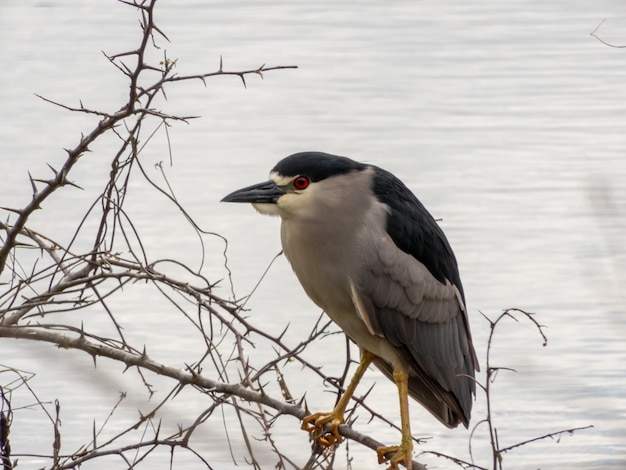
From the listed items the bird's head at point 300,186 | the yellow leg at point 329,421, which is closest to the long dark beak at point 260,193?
the bird's head at point 300,186

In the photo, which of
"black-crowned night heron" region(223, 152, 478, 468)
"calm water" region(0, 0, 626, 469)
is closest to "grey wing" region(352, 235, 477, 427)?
"black-crowned night heron" region(223, 152, 478, 468)

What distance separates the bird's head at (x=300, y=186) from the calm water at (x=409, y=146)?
2.55ft

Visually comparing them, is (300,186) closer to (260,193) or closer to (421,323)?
(260,193)

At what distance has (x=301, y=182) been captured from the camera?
148 inches

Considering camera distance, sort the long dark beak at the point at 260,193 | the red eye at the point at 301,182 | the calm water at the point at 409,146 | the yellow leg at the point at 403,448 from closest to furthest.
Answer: the long dark beak at the point at 260,193 < the red eye at the point at 301,182 < the yellow leg at the point at 403,448 < the calm water at the point at 409,146

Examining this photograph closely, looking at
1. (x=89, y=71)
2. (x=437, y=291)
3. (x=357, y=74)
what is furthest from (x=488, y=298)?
(x=89, y=71)

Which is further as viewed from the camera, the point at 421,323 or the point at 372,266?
the point at 421,323

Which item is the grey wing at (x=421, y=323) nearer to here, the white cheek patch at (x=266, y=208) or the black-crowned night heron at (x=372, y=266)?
the black-crowned night heron at (x=372, y=266)

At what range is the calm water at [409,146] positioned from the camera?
545cm

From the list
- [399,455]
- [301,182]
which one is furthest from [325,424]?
[301,182]

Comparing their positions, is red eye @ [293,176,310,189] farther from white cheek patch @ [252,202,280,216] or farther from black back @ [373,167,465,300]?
black back @ [373,167,465,300]

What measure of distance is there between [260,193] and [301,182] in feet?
0.45

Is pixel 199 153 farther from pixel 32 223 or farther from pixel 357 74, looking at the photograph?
pixel 357 74

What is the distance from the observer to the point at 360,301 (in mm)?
3828
